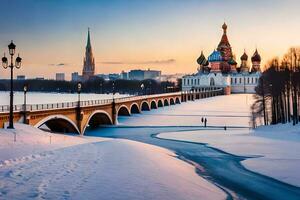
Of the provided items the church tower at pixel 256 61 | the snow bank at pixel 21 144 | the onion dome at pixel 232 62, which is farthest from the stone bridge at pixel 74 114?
the church tower at pixel 256 61

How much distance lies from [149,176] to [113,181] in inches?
87.8

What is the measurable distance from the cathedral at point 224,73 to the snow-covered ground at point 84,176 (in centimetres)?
15528

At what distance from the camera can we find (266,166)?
23.8 m

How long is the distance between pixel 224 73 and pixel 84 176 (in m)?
171

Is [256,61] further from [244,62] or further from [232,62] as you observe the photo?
[232,62]

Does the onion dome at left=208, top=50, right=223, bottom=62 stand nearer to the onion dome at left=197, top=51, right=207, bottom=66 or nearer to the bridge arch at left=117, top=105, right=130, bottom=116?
the onion dome at left=197, top=51, right=207, bottom=66

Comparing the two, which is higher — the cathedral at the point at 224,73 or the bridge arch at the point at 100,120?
the cathedral at the point at 224,73

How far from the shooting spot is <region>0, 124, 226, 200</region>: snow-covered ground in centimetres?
1352

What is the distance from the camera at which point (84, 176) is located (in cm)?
Answer: 1559

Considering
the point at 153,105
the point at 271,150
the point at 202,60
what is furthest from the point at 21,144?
the point at 202,60

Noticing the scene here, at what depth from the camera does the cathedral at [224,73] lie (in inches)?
7011

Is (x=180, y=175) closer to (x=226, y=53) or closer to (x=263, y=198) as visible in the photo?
(x=263, y=198)

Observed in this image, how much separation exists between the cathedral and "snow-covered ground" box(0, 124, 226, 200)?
509ft

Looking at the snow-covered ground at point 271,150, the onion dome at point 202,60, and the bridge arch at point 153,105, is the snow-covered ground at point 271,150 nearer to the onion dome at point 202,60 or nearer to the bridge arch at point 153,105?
the bridge arch at point 153,105
